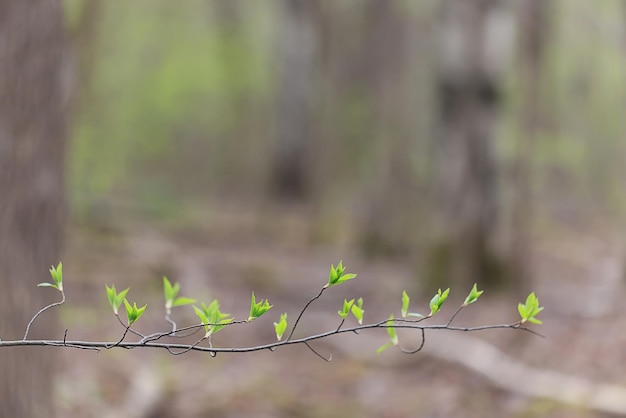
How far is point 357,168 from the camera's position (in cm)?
2328

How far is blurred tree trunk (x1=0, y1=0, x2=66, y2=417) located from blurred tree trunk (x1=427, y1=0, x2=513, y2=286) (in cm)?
566

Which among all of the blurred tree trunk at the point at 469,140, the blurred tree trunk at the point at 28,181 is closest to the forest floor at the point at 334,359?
the blurred tree trunk at the point at 469,140

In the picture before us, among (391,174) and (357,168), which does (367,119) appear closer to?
(357,168)

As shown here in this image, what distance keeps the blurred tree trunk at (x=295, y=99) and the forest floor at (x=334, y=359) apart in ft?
21.8

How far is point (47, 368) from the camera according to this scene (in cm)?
457

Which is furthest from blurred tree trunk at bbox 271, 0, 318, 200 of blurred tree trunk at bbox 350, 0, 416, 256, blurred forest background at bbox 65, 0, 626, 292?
blurred tree trunk at bbox 350, 0, 416, 256

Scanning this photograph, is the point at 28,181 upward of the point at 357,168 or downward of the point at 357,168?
upward

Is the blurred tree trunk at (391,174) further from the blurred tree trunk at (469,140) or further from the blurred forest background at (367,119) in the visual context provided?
the blurred tree trunk at (469,140)

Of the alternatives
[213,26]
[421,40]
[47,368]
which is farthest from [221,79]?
[47,368]

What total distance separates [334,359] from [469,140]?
10.3 ft

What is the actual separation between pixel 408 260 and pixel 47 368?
9317mm

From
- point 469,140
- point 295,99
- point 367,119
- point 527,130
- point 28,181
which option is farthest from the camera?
point 367,119

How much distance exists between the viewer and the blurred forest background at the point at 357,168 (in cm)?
711

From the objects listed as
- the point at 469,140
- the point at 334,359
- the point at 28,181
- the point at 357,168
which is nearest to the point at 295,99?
the point at 357,168
